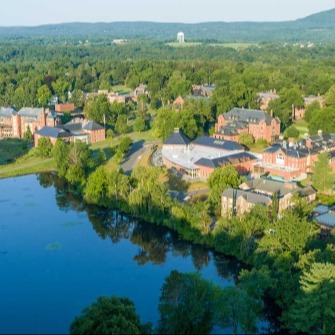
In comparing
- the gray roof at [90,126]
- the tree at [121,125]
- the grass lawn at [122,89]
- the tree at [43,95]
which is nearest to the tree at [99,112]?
the tree at [121,125]

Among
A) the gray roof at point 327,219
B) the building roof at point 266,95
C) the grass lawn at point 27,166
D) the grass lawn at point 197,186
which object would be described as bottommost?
the grass lawn at point 27,166

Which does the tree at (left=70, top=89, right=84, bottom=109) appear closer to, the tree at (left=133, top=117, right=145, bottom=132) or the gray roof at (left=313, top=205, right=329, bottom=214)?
the tree at (left=133, top=117, right=145, bottom=132)

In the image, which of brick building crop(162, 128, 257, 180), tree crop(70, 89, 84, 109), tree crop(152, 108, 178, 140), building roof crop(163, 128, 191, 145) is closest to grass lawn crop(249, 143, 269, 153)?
brick building crop(162, 128, 257, 180)

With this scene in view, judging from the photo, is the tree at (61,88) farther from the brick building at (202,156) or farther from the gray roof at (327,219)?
the gray roof at (327,219)

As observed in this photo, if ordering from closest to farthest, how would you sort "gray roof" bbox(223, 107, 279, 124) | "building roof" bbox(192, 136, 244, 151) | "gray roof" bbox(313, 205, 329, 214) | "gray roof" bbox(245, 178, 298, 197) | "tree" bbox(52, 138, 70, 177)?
"gray roof" bbox(313, 205, 329, 214)
"gray roof" bbox(245, 178, 298, 197)
"tree" bbox(52, 138, 70, 177)
"building roof" bbox(192, 136, 244, 151)
"gray roof" bbox(223, 107, 279, 124)

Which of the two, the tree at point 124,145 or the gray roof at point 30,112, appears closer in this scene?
the tree at point 124,145
